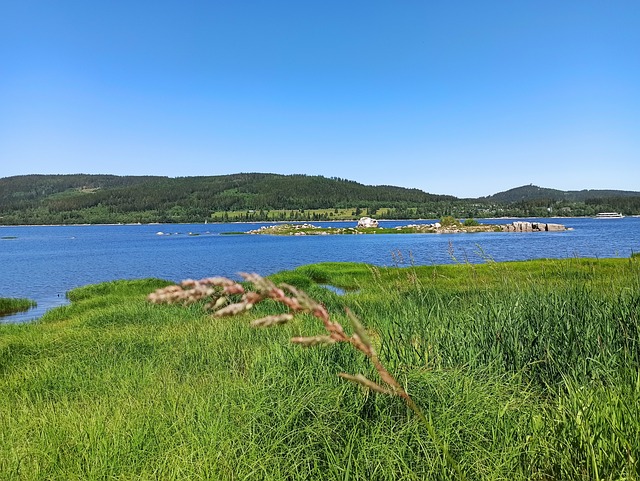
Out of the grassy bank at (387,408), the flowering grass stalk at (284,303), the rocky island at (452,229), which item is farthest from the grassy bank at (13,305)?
the rocky island at (452,229)

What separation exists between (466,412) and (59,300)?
36.7 meters

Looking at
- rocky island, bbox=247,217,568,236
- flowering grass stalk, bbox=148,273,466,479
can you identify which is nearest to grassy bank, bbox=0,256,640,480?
flowering grass stalk, bbox=148,273,466,479

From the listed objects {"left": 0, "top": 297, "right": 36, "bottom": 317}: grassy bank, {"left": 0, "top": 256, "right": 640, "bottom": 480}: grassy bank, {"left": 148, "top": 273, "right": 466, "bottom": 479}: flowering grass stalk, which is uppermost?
{"left": 148, "top": 273, "right": 466, "bottom": 479}: flowering grass stalk

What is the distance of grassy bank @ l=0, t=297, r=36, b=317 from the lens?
2996 cm

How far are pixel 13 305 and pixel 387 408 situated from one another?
110ft

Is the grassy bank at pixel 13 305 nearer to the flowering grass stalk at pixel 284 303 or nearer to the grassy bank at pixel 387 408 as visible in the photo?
the grassy bank at pixel 387 408

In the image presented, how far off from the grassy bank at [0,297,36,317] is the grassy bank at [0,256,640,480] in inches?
961

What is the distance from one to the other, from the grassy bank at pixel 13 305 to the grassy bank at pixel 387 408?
24397mm

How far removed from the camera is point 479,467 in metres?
4.08

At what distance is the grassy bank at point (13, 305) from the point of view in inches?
1179

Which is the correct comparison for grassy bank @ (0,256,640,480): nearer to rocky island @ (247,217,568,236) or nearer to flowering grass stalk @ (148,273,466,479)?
flowering grass stalk @ (148,273,466,479)

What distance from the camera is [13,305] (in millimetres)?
31047

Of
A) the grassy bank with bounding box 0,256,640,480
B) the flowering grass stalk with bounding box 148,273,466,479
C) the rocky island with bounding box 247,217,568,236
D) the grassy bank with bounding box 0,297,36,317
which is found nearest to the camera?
the flowering grass stalk with bounding box 148,273,466,479

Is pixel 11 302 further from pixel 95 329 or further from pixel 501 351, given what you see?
pixel 501 351
